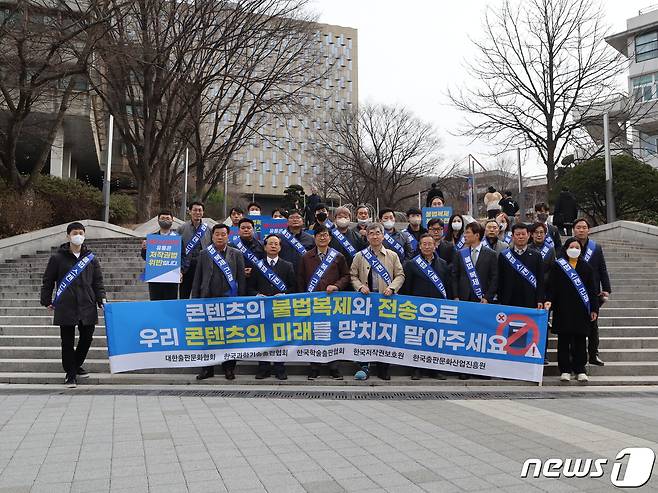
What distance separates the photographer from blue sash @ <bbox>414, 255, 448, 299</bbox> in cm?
752

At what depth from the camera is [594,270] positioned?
7805mm

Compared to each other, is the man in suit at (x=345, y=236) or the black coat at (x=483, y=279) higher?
the man in suit at (x=345, y=236)

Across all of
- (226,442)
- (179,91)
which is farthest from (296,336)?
(179,91)

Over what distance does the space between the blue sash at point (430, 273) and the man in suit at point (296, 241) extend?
182 cm

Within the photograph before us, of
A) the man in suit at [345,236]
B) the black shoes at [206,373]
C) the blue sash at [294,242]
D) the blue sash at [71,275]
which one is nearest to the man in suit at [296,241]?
the blue sash at [294,242]

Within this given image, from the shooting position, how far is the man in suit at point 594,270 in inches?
307

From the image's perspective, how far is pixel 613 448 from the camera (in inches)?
180

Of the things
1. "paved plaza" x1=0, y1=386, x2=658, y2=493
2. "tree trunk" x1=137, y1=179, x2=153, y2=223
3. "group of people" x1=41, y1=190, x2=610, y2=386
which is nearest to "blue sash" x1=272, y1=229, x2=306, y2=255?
"group of people" x1=41, y1=190, x2=610, y2=386

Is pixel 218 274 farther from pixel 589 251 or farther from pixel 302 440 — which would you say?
pixel 589 251

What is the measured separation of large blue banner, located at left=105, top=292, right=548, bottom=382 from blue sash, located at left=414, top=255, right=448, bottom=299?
22 cm

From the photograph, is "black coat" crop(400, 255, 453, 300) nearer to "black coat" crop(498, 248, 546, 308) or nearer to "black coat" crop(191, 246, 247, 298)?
"black coat" crop(498, 248, 546, 308)

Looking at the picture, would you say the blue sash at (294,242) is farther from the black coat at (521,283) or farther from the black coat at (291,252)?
the black coat at (521,283)

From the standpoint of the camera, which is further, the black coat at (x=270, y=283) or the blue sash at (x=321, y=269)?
the black coat at (x=270, y=283)

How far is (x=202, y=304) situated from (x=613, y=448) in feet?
16.9
